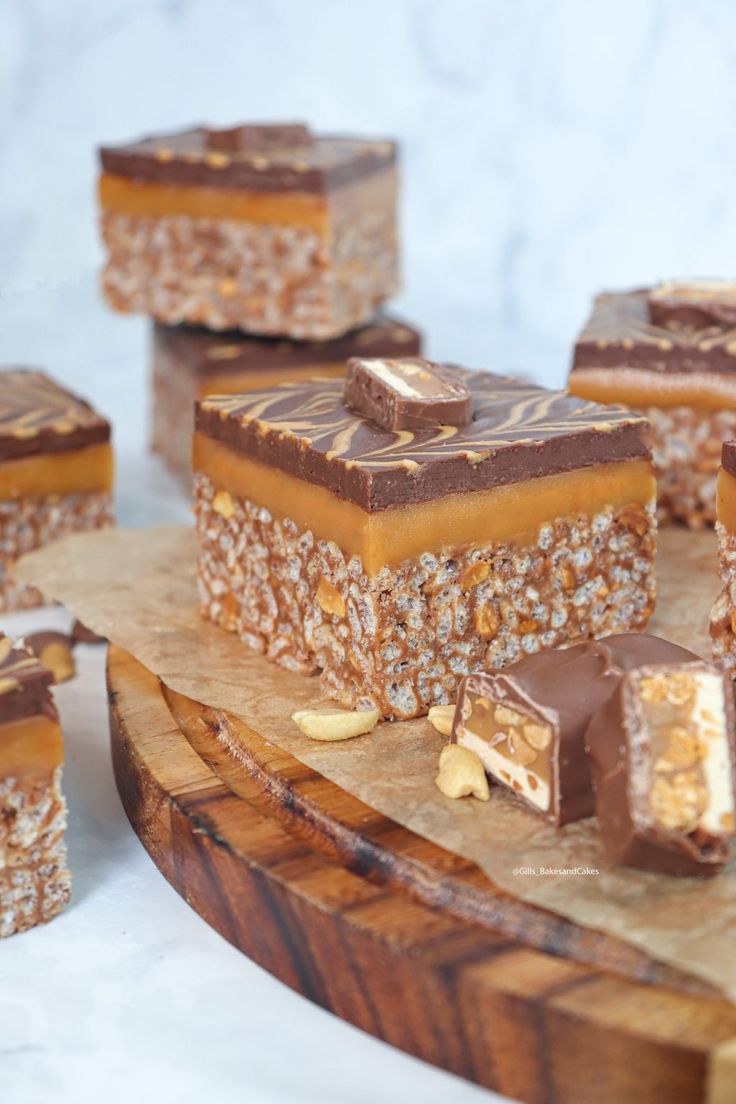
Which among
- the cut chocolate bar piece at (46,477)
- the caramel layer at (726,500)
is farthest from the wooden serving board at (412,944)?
the cut chocolate bar piece at (46,477)

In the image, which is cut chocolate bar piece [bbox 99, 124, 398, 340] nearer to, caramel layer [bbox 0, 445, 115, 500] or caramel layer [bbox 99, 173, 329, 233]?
caramel layer [bbox 99, 173, 329, 233]

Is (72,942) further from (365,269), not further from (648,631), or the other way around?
(365,269)

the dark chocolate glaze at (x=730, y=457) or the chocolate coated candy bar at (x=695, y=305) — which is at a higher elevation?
the chocolate coated candy bar at (x=695, y=305)

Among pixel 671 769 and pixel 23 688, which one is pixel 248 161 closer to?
pixel 23 688

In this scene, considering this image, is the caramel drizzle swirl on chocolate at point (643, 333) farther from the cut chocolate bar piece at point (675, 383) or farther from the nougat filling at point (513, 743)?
the nougat filling at point (513, 743)

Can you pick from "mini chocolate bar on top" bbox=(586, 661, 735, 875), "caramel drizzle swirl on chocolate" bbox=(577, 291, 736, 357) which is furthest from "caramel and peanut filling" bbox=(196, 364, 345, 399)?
"mini chocolate bar on top" bbox=(586, 661, 735, 875)

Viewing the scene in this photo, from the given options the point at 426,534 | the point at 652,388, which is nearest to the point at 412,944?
the point at 426,534
